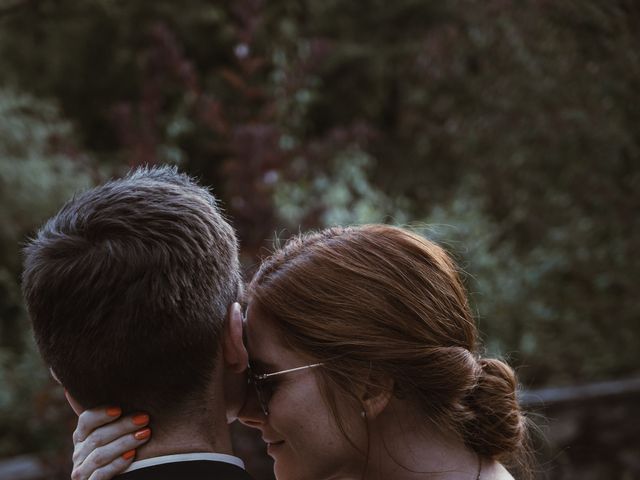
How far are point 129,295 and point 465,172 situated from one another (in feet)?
22.2

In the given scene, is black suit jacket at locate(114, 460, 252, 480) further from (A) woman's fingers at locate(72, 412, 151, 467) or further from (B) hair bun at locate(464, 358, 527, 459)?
(B) hair bun at locate(464, 358, 527, 459)

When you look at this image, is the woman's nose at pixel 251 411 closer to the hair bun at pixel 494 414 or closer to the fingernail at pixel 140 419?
the fingernail at pixel 140 419

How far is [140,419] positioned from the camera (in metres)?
1.80

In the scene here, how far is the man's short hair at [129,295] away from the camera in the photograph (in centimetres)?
171

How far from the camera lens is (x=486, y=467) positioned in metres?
2.28

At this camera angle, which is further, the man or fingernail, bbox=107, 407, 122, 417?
fingernail, bbox=107, 407, 122, 417

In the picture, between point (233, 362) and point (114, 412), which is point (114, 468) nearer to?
point (114, 412)

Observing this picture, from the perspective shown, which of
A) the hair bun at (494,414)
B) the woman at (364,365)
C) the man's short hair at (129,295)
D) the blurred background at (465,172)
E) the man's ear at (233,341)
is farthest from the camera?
the blurred background at (465,172)

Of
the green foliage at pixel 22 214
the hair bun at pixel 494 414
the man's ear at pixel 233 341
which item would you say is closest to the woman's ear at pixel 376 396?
the hair bun at pixel 494 414

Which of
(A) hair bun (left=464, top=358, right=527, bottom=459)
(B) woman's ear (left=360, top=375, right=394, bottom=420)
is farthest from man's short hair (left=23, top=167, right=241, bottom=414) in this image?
(A) hair bun (left=464, top=358, right=527, bottom=459)

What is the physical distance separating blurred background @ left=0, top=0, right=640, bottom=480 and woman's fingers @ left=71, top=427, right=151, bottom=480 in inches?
68.3

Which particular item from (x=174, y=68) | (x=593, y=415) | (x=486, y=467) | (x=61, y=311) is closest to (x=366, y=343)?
(x=486, y=467)

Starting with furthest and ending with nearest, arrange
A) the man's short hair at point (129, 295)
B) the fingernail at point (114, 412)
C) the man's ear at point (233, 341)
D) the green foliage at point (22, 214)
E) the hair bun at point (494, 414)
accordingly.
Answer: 1. the green foliage at point (22, 214)
2. the hair bun at point (494, 414)
3. the man's ear at point (233, 341)
4. the fingernail at point (114, 412)
5. the man's short hair at point (129, 295)

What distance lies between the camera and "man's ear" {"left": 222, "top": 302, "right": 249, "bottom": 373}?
1.93 m
